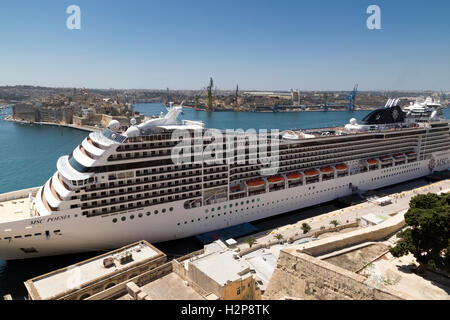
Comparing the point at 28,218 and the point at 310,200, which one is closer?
the point at 28,218

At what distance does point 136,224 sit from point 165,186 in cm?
302

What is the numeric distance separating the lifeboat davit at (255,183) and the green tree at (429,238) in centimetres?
1183

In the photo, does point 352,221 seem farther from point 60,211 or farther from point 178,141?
point 60,211

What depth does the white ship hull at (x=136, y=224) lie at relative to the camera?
695 inches

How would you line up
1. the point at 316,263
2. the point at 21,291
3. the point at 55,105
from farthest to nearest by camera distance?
the point at 55,105 → the point at 21,291 → the point at 316,263

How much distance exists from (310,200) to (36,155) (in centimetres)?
4528

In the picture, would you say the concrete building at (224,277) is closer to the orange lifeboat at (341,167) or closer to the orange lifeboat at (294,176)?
the orange lifeboat at (294,176)

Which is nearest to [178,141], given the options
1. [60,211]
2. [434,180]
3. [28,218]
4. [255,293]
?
[60,211]

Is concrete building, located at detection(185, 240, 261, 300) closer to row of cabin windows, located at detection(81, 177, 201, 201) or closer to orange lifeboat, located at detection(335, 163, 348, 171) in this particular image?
row of cabin windows, located at detection(81, 177, 201, 201)

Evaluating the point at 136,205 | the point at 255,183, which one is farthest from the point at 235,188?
the point at 136,205

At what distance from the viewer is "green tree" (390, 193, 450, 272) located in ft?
40.2

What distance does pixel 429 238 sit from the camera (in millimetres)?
12562

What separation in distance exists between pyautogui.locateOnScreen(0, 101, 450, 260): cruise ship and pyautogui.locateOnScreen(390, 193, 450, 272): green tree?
12.4 m

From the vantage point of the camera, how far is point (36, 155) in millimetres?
51281
